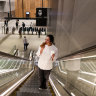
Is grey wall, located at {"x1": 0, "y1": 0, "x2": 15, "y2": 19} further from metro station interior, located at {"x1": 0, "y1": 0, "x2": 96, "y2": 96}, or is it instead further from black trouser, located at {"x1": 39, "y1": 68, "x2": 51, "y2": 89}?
black trouser, located at {"x1": 39, "y1": 68, "x2": 51, "y2": 89}

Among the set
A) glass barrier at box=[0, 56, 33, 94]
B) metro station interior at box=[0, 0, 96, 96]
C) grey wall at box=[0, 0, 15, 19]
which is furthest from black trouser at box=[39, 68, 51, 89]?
grey wall at box=[0, 0, 15, 19]

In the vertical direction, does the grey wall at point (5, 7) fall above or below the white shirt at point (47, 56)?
above

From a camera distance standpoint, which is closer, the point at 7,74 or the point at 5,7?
the point at 7,74

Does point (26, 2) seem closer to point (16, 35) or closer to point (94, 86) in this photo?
point (16, 35)

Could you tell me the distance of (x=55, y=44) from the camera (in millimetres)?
7820

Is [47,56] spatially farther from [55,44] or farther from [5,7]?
[5,7]

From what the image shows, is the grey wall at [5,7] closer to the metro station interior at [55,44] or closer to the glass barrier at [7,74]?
the metro station interior at [55,44]

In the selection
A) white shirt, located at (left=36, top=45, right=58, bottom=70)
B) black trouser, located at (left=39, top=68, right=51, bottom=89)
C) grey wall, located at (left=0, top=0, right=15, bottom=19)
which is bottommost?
black trouser, located at (left=39, top=68, right=51, bottom=89)

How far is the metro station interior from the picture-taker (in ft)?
7.59

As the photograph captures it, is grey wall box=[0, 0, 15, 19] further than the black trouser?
Yes

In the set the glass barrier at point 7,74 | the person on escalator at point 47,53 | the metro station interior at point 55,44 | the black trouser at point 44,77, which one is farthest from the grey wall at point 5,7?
the person on escalator at point 47,53

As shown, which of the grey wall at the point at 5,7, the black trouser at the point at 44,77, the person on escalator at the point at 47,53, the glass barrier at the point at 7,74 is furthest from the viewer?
the grey wall at the point at 5,7

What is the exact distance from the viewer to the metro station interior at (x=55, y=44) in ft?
7.59

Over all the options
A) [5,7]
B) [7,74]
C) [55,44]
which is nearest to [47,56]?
[7,74]
